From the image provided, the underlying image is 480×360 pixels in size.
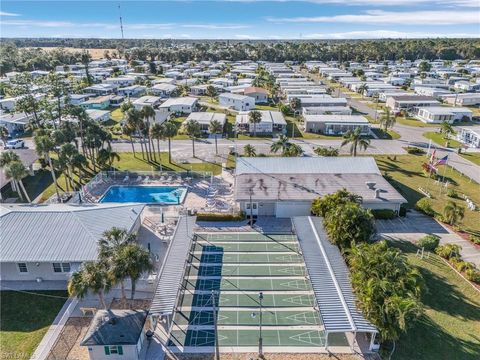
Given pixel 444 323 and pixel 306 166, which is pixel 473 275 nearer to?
pixel 444 323

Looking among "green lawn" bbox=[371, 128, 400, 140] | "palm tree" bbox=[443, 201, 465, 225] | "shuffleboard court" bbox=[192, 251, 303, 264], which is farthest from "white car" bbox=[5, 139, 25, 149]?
"green lawn" bbox=[371, 128, 400, 140]

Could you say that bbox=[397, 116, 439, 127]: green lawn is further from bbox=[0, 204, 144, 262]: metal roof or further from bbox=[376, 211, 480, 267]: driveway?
bbox=[0, 204, 144, 262]: metal roof

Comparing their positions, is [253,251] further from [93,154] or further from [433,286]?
[93,154]

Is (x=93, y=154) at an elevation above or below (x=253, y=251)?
above

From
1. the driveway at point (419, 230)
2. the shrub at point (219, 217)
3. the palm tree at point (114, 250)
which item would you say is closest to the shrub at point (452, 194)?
the driveway at point (419, 230)

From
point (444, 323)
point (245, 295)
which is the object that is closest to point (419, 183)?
point (444, 323)

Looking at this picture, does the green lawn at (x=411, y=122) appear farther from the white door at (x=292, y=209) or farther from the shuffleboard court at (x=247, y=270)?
the shuffleboard court at (x=247, y=270)

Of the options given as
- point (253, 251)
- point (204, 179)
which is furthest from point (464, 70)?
point (253, 251)
